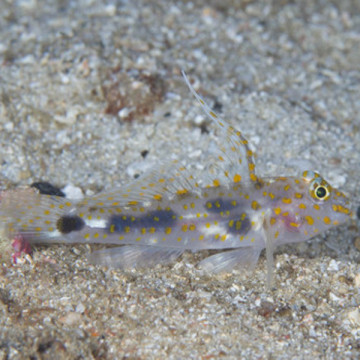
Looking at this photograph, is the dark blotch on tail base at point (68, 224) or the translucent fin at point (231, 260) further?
the translucent fin at point (231, 260)

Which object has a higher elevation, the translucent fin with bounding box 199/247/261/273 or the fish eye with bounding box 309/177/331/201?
the fish eye with bounding box 309/177/331/201

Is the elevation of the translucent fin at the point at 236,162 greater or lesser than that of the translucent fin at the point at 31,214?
greater

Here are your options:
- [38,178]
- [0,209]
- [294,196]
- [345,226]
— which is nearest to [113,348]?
[0,209]

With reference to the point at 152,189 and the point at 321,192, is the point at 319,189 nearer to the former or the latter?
the point at 321,192

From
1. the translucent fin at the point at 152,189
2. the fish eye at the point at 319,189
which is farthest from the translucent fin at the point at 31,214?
the fish eye at the point at 319,189

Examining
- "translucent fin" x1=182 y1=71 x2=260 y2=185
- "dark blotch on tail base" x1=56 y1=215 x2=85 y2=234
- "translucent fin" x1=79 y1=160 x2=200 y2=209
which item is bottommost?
"dark blotch on tail base" x1=56 y1=215 x2=85 y2=234

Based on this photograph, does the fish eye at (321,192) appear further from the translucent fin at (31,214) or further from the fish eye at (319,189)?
the translucent fin at (31,214)

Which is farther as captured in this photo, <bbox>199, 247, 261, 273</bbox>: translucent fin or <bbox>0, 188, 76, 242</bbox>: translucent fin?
<bbox>199, 247, 261, 273</bbox>: translucent fin

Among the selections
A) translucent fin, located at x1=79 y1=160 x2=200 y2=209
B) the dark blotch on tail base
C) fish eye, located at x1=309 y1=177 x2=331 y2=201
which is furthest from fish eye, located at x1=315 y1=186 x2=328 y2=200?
the dark blotch on tail base

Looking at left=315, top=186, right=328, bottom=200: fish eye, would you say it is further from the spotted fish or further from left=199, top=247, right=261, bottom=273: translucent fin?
left=199, top=247, right=261, bottom=273: translucent fin
